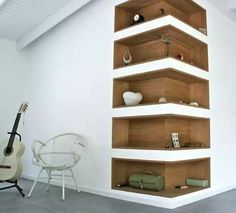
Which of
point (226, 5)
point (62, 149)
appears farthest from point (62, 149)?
point (226, 5)

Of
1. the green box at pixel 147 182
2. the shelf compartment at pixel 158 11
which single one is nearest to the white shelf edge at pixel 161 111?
the green box at pixel 147 182

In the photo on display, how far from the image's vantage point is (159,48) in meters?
3.74

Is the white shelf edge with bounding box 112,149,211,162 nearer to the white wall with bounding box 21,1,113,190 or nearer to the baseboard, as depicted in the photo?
the white wall with bounding box 21,1,113,190

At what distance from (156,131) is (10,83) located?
133 inches

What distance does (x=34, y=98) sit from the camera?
5.39m

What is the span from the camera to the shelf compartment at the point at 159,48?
3.66 m

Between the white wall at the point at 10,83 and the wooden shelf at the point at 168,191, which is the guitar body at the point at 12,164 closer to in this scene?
the wooden shelf at the point at 168,191

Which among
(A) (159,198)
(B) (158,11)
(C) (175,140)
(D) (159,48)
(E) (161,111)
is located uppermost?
(B) (158,11)

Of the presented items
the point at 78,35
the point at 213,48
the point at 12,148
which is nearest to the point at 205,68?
the point at 213,48

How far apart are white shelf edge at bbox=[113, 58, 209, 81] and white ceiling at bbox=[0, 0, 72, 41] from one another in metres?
1.65

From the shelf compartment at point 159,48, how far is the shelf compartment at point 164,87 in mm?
219

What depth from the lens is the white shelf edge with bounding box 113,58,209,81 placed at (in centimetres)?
327

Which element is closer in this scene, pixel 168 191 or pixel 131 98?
pixel 168 191

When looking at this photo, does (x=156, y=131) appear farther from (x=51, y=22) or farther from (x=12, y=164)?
(x=51, y=22)
